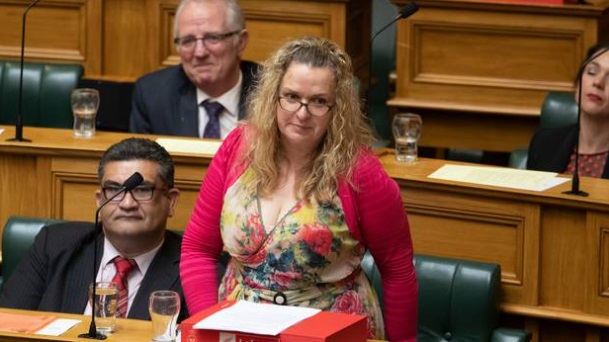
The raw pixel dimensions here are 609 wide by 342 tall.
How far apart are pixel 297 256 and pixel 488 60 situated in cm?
326

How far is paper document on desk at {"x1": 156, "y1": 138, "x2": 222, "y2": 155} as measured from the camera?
453 centimetres

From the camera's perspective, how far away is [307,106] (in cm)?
326

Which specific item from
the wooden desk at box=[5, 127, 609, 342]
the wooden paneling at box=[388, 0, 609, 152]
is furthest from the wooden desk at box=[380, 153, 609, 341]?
the wooden paneling at box=[388, 0, 609, 152]

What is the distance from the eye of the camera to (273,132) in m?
3.34

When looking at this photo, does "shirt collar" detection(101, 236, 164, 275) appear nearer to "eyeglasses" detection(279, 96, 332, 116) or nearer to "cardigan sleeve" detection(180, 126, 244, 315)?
"cardigan sleeve" detection(180, 126, 244, 315)

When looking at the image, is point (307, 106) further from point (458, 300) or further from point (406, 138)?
point (406, 138)

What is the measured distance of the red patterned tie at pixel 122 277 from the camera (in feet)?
12.7

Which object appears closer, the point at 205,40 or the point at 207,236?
the point at 207,236

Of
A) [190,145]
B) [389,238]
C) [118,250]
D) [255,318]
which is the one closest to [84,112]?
[190,145]

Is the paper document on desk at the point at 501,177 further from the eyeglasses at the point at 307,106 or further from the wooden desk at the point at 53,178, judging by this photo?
the eyeglasses at the point at 307,106

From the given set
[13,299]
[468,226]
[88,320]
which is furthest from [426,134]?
[88,320]

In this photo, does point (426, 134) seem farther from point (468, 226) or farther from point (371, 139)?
point (371, 139)

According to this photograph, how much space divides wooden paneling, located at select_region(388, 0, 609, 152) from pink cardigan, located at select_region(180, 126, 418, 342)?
298cm

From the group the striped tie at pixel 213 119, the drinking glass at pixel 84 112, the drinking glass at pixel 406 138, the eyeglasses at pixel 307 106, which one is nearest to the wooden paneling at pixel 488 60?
the striped tie at pixel 213 119
